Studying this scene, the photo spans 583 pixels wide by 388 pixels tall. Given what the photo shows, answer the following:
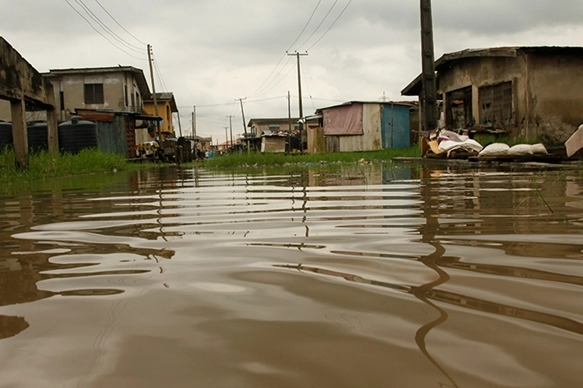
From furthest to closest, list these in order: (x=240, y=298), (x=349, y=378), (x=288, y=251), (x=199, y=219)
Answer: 1. (x=199, y=219)
2. (x=288, y=251)
3. (x=240, y=298)
4. (x=349, y=378)

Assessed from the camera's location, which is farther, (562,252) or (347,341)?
(562,252)

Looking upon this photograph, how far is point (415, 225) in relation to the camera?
2533 mm

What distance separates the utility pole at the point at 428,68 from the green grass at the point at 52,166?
8422mm

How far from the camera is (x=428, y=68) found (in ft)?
46.8

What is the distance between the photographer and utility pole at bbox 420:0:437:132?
14.1 meters

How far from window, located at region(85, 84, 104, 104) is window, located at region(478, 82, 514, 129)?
21.9 metres

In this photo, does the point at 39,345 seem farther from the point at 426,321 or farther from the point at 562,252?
the point at 562,252

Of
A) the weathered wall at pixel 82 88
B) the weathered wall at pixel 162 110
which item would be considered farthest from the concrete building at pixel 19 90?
the weathered wall at pixel 162 110

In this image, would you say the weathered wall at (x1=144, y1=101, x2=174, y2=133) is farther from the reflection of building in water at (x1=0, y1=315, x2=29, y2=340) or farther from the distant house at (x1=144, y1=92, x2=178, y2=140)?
the reflection of building in water at (x1=0, y1=315, x2=29, y2=340)

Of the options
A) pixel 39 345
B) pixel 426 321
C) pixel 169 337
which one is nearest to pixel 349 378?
pixel 426 321

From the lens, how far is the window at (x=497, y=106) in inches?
593

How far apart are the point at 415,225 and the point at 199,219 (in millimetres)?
1285

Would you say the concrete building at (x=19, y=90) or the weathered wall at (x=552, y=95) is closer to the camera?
the concrete building at (x=19, y=90)

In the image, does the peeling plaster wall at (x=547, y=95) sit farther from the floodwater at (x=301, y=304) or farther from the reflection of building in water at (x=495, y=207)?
the floodwater at (x=301, y=304)
